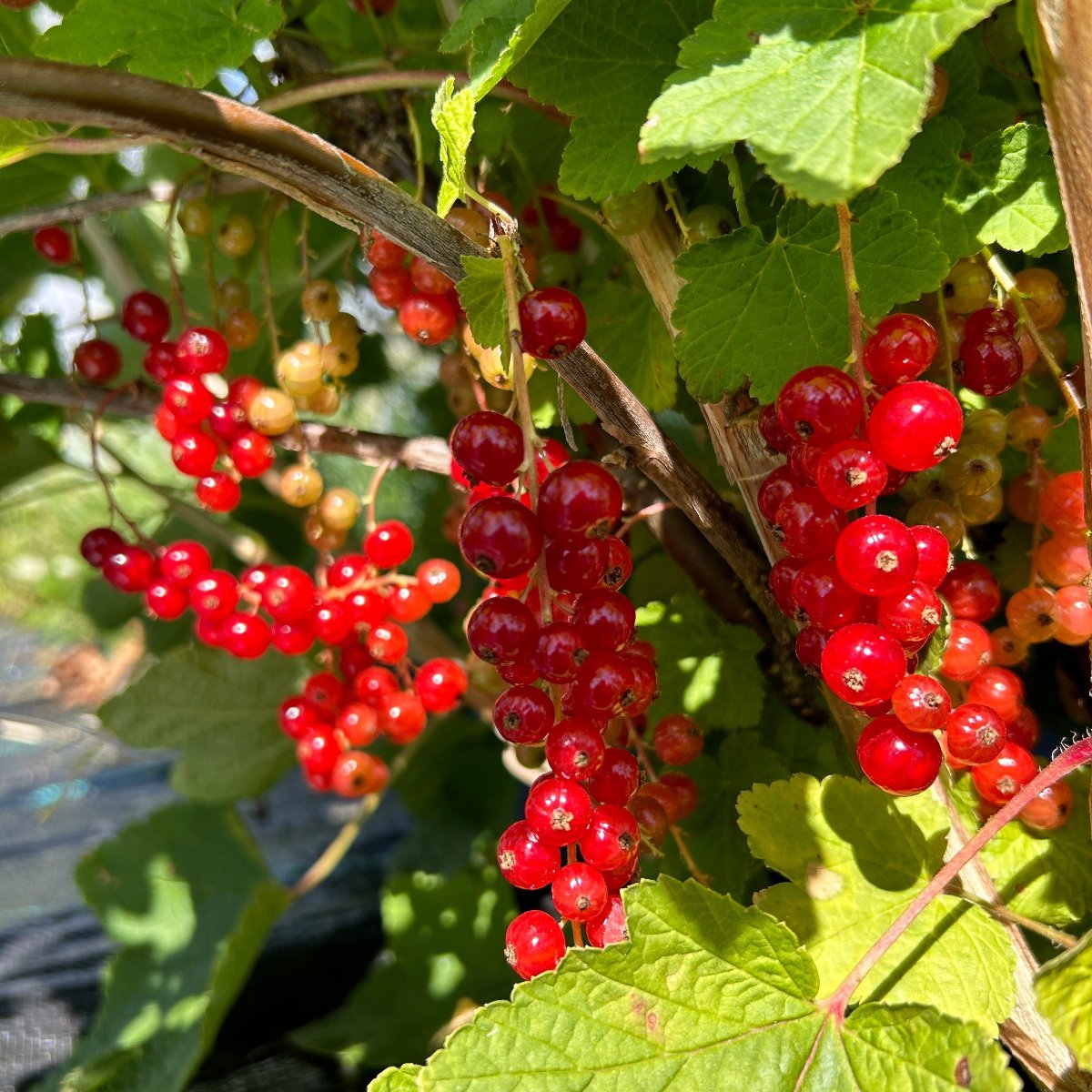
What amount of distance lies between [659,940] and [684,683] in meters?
0.22

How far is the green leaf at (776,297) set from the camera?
416 mm

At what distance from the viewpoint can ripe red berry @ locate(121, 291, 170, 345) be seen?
2.20ft

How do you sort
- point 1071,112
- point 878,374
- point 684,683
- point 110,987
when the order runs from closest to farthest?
1. point 1071,112
2. point 878,374
3. point 684,683
4. point 110,987

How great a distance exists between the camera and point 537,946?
0.41m

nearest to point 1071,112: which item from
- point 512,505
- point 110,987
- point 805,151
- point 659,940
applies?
point 805,151

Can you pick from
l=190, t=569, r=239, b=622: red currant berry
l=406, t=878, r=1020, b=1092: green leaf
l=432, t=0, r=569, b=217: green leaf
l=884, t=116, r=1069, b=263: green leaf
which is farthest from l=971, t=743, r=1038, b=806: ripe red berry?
l=190, t=569, r=239, b=622: red currant berry

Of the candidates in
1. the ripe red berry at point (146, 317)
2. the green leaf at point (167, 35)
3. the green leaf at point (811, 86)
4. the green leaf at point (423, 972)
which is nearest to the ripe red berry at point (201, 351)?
the ripe red berry at point (146, 317)

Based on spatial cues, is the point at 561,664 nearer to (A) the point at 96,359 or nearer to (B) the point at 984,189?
(B) the point at 984,189

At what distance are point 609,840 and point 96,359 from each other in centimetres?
53

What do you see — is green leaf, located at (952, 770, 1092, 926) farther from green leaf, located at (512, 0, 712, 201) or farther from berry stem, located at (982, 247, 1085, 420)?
green leaf, located at (512, 0, 712, 201)

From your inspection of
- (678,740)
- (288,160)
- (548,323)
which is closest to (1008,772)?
(678,740)

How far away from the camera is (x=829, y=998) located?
0.42 m

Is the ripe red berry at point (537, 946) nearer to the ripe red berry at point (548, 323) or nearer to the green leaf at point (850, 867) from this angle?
the green leaf at point (850, 867)

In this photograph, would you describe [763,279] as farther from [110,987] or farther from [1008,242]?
[110,987]
